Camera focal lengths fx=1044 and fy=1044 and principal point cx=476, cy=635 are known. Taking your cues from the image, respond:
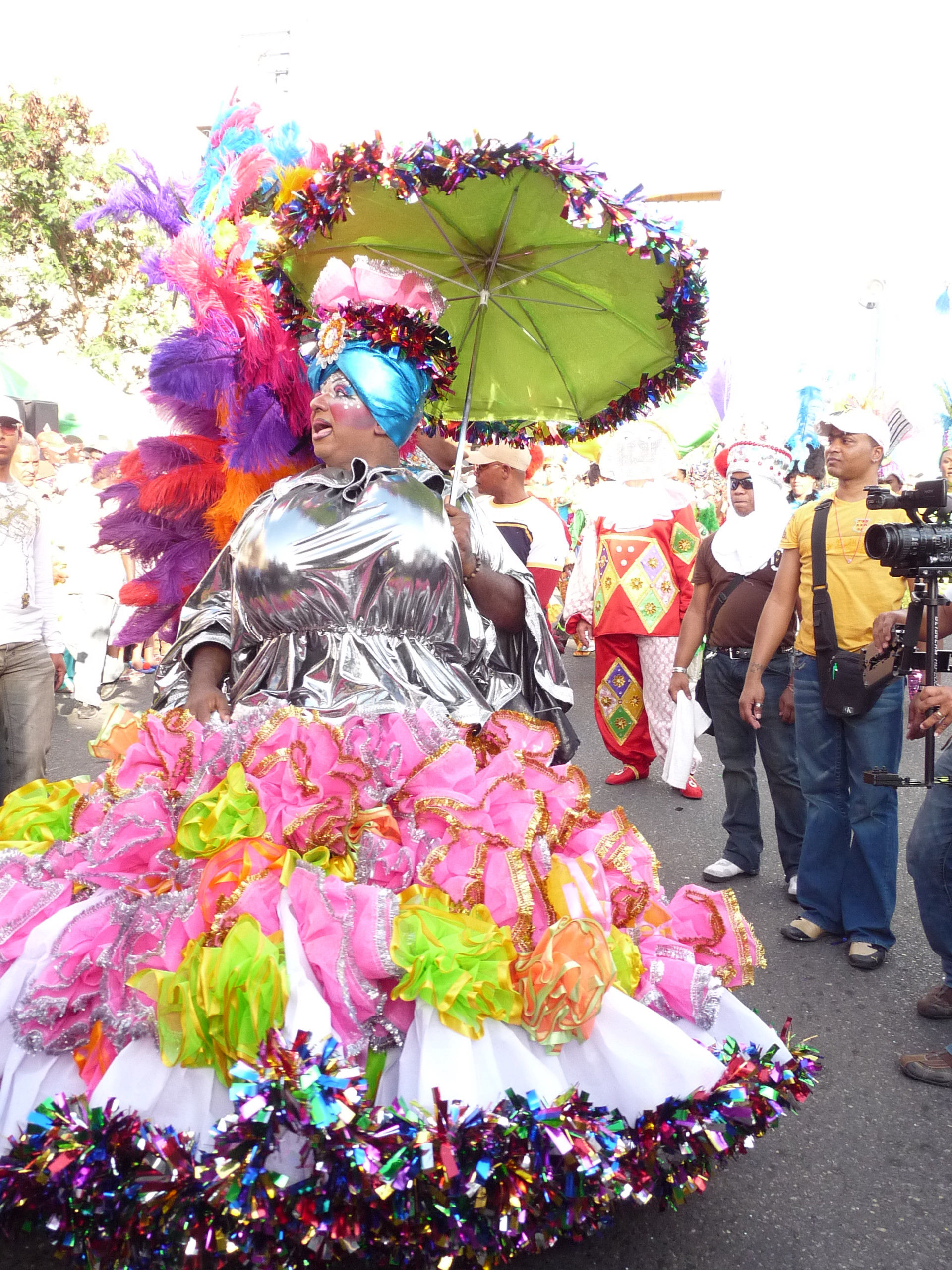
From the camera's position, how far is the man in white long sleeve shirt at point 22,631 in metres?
4.71

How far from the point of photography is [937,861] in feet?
10.6

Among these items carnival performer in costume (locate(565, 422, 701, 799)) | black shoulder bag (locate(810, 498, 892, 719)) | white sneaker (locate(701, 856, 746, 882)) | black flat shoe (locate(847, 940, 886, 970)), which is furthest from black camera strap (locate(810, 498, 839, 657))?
carnival performer in costume (locate(565, 422, 701, 799))

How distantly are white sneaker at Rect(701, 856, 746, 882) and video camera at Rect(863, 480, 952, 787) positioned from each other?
5.61 ft

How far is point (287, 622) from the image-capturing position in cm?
252

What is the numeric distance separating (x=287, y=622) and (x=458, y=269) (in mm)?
1186

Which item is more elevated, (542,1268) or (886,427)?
(886,427)

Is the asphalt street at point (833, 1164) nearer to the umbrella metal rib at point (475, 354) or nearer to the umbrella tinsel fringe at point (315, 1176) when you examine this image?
the umbrella tinsel fringe at point (315, 1176)

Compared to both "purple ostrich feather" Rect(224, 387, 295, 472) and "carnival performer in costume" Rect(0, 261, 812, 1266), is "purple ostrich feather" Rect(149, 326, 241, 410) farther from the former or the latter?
"carnival performer in costume" Rect(0, 261, 812, 1266)

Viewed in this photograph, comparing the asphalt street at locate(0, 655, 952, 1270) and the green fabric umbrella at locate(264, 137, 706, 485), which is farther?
the green fabric umbrella at locate(264, 137, 706, 485)

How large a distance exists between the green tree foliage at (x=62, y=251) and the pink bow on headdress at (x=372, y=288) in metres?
17.5

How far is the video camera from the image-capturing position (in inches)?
120

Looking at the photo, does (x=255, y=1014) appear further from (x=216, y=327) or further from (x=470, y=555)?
(x=216, y=327)

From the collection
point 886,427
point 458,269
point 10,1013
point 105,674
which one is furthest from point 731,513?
point 105,674

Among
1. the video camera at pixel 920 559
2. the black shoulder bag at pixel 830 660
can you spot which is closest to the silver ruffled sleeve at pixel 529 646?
the video camera at pixel 920 559
